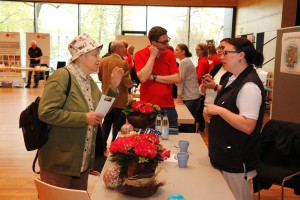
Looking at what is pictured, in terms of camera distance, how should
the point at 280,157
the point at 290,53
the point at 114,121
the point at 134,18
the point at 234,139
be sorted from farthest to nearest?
1. the point at 134,18
2. the point at 290,53
3. the point at 114,121
4. the point at 280,157
5. the point at 234,139

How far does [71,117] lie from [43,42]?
37.5ft

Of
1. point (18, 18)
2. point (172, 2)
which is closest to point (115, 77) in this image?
point (172, 2)

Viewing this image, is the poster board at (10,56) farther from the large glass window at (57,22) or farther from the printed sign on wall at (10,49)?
the large glass window at (57,22)

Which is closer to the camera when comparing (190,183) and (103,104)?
(190,183)

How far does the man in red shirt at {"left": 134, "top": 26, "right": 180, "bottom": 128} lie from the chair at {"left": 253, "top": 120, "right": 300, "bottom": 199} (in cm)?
82

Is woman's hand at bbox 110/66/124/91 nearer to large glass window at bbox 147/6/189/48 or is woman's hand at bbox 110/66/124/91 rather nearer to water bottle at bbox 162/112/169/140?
water bottle at bbox 162/112/169/140

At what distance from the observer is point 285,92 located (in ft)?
19.0

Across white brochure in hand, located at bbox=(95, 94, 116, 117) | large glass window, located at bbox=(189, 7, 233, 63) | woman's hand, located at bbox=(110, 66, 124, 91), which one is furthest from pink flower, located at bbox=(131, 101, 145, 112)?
large glass window, located at bbox=(189, 7, 233, 63)

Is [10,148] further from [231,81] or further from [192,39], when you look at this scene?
[192,39]

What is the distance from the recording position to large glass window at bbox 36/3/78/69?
42.6ft

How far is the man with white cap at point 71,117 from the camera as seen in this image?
2027 millimetres

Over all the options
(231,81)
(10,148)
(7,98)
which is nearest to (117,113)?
(10,148)

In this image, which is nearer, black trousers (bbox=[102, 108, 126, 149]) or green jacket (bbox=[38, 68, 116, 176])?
green jacket (bbox=[38, 68, 116, 176])

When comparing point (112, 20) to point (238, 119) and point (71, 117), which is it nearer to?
point (71, 117)
